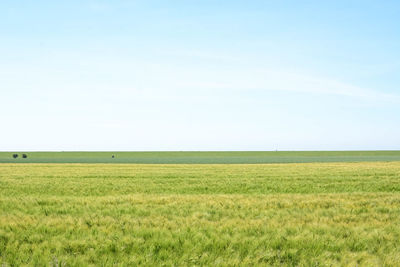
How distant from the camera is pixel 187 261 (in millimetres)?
5648

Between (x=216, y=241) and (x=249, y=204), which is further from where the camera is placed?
(x=249, y=204)

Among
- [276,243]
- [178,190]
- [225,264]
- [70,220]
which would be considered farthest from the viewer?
[178,190]

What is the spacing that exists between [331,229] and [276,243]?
181 centimetres

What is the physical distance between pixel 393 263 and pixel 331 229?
76.9 inches

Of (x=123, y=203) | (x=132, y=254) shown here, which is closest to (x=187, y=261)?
(x=132, y=254)

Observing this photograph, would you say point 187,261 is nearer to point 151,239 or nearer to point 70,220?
point 151,239

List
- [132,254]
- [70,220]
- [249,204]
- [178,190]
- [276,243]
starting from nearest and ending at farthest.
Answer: [132,254], [276,243], [70,220], [249,204], [178,190]

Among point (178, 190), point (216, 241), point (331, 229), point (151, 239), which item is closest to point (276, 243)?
point (216, 241)

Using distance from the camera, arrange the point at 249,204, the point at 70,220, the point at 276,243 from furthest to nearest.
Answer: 1. the point at 249,204
2. the point at 70,220
3. the point at 276,243

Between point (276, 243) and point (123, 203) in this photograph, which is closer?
point (276, 243)

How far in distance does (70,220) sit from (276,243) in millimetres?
5049

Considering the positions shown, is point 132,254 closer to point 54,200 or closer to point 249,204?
point 249,204

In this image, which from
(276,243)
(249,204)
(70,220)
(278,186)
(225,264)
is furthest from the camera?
(278,186)

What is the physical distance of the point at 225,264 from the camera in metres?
5.43
